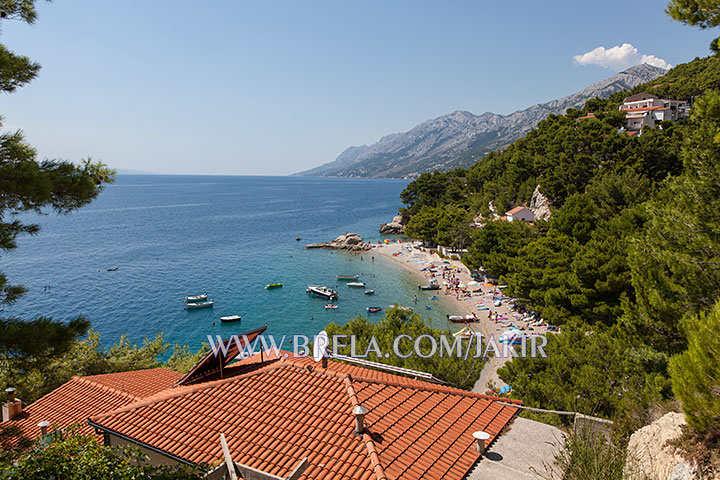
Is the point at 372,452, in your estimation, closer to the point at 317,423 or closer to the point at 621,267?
the point at 317,423

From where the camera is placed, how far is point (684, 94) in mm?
55594

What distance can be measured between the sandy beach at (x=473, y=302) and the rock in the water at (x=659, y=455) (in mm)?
9041

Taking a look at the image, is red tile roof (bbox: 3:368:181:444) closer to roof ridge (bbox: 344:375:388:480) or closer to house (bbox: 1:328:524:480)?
house (bbox: 1:328:524:480)

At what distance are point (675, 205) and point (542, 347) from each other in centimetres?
578

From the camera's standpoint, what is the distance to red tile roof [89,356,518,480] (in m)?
5.59

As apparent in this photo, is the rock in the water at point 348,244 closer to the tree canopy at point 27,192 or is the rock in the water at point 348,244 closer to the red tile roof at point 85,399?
the red tile roof at point 85,399

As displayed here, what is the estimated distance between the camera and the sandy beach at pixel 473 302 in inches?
827

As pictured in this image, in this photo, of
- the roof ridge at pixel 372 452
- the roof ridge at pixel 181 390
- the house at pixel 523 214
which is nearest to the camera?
the roof ridge at pixel 372 452

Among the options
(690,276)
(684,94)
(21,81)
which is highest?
(684,94)

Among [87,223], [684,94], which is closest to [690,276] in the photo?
[684,94]

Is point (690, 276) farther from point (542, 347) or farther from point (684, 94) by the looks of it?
point (684, 94)

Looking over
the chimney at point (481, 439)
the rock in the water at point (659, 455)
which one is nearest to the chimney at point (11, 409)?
the chimney at point (481, 439)

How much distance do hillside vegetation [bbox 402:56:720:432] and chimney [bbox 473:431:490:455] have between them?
2.61 metres

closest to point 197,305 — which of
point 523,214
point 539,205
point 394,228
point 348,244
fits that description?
point 348,244
